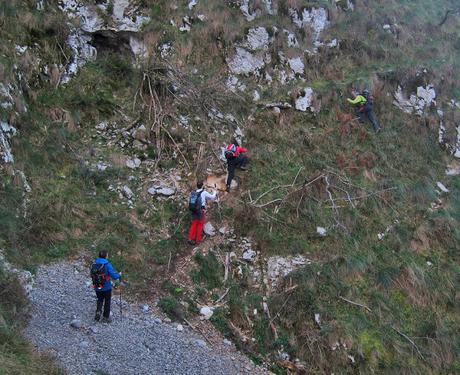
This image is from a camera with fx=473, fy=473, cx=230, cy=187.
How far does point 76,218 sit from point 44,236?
85cm

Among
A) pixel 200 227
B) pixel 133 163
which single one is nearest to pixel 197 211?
pixel 200 227

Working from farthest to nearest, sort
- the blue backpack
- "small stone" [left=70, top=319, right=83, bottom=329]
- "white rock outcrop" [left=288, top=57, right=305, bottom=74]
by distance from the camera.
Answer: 1. "white rock outcrop" [left=288, top=57, right=305, bottom=74]
2. the blue backpack
3. "small stone" [left=70, top=319, right=83, bottom=329]

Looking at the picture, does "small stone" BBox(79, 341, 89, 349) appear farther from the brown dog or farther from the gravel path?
the brown dog

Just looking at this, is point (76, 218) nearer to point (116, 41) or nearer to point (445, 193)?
point (116, 41)

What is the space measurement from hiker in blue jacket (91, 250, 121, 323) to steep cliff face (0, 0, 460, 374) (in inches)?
53.1

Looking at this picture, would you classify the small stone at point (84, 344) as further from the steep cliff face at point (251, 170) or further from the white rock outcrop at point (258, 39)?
the white rock outcrop at point (258, 39)

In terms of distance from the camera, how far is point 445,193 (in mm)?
14328

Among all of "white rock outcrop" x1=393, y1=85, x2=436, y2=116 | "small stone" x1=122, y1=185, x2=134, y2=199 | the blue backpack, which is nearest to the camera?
the blue backpack

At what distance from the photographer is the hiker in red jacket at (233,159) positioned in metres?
11.9

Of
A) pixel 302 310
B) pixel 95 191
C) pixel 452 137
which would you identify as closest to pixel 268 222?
pixel 302 310

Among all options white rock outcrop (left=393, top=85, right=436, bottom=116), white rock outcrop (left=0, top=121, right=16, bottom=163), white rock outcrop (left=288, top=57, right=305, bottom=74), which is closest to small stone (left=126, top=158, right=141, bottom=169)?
white rock outcrop (left=0, top=121, right=16, bottom=163)

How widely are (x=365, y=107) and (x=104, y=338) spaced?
1072cm

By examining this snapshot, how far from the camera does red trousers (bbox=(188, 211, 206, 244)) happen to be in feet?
35.7

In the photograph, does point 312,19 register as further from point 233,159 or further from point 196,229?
point 196,229
